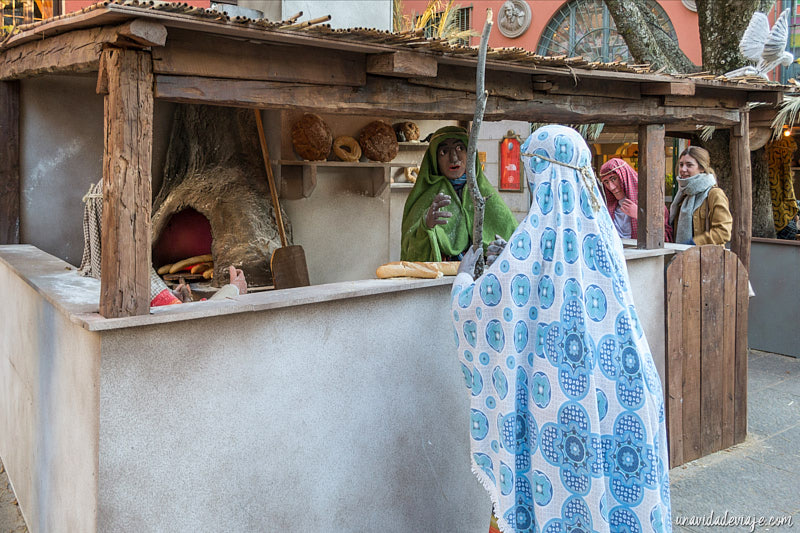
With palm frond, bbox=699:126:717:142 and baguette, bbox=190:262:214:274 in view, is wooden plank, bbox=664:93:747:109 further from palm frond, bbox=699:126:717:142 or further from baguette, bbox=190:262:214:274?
baguette, bbox=190:262:214:274

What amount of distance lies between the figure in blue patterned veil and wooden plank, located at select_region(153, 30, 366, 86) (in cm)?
103

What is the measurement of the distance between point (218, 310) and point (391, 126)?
405 cm

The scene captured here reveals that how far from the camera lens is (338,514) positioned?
3.31 m

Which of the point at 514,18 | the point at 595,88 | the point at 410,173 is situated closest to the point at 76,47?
the point at 595,88

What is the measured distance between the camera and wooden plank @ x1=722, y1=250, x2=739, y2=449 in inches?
202

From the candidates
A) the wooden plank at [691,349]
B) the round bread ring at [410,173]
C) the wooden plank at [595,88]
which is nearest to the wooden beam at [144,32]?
the wooden plank at [595,88]

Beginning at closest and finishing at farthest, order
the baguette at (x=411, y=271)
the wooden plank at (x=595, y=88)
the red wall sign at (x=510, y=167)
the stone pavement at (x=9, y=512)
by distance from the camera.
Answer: the baguette at (x=411, y=271) < the stone pavement at (x=9, y=512) < the wooden plank at (x=595, y=88) < the red wall sign at (x=510, y=167)

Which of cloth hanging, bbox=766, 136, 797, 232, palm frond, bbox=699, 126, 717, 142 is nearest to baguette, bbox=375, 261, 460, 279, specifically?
palm frond, bbox=699, 126, 717, 142

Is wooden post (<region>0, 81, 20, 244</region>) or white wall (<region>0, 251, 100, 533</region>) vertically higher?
wooden post (<region>0, 81, 20, 244</region>)

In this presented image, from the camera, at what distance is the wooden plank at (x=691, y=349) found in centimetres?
490

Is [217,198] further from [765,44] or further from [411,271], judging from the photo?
Result: [765,44]

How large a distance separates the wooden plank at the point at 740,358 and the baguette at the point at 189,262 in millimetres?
4140

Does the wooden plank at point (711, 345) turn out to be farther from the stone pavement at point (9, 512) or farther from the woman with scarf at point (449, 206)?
the stone pavement at point (9, 512)

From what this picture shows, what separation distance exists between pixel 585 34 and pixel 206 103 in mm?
11798
